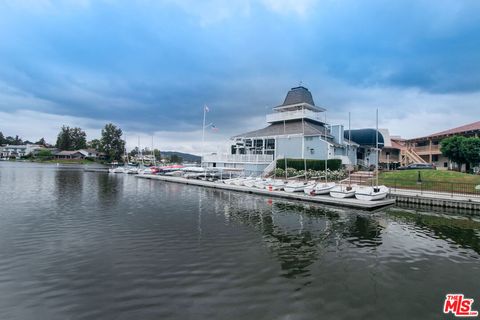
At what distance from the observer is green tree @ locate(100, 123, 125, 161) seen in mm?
145750

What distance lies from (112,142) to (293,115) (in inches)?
4789

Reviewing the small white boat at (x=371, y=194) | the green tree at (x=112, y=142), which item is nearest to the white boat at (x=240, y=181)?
the small white boat at (x=371, y=194)

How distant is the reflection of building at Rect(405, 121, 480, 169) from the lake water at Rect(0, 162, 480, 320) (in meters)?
41.8

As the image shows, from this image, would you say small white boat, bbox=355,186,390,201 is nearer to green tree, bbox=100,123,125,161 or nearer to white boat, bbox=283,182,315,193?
white boat, bbox=283,182,315,193

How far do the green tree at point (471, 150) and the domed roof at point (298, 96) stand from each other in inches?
1179

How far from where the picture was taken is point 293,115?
2313 inches

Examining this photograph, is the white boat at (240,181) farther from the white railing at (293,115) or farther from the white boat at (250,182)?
the white railing at (293,115)

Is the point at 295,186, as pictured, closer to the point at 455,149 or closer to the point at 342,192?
the point at 342,192

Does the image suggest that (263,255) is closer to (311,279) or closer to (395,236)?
(311,279)

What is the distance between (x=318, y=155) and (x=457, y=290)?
39.5 m

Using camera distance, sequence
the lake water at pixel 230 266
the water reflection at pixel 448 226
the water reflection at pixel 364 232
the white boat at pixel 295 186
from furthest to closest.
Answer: the white boat at pixel 295 186 → the water reflection at pixel 448 226 → the water reflection at pixel 364 232 → the lake water at pixel 230 266

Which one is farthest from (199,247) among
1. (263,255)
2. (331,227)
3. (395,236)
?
(395,236)

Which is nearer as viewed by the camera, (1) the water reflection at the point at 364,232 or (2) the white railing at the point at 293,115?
(1) the water reflection at the point at 364,232

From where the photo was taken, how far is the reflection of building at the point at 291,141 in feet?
163
